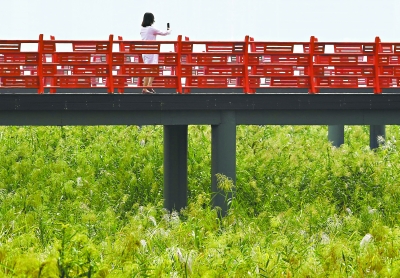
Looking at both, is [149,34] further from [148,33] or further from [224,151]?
[224,151]

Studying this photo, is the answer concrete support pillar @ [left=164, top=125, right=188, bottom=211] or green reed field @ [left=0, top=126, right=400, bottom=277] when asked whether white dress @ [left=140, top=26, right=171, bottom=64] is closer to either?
concrete support pillar @ [left=164, top=125, right=188, bottom=211]

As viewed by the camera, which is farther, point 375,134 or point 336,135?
point 375,134

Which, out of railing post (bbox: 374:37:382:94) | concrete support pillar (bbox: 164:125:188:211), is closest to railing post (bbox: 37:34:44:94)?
concrete support pillar (bbox: 164:125:188:211)

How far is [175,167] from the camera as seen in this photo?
63.8 ft

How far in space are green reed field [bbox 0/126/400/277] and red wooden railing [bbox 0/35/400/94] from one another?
8.37 ft

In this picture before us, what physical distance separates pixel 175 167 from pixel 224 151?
148cm

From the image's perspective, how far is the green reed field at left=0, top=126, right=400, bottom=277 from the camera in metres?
15.1

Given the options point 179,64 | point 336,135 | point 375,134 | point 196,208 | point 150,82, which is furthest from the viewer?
point 375,134

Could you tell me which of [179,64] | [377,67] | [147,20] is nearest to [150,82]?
[179,64]

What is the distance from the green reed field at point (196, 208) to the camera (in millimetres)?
15102

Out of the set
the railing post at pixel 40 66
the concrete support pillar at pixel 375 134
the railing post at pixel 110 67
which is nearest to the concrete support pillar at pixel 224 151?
the railing post at pixel 110 67

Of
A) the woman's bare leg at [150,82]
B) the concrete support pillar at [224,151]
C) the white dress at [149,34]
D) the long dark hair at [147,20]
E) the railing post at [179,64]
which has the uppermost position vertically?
the long dark hair at [147,20]

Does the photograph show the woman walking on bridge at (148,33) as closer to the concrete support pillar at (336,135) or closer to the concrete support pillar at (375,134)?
the concrete support pillar at (336,135)

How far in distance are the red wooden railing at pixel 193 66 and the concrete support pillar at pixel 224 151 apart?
0.83m
